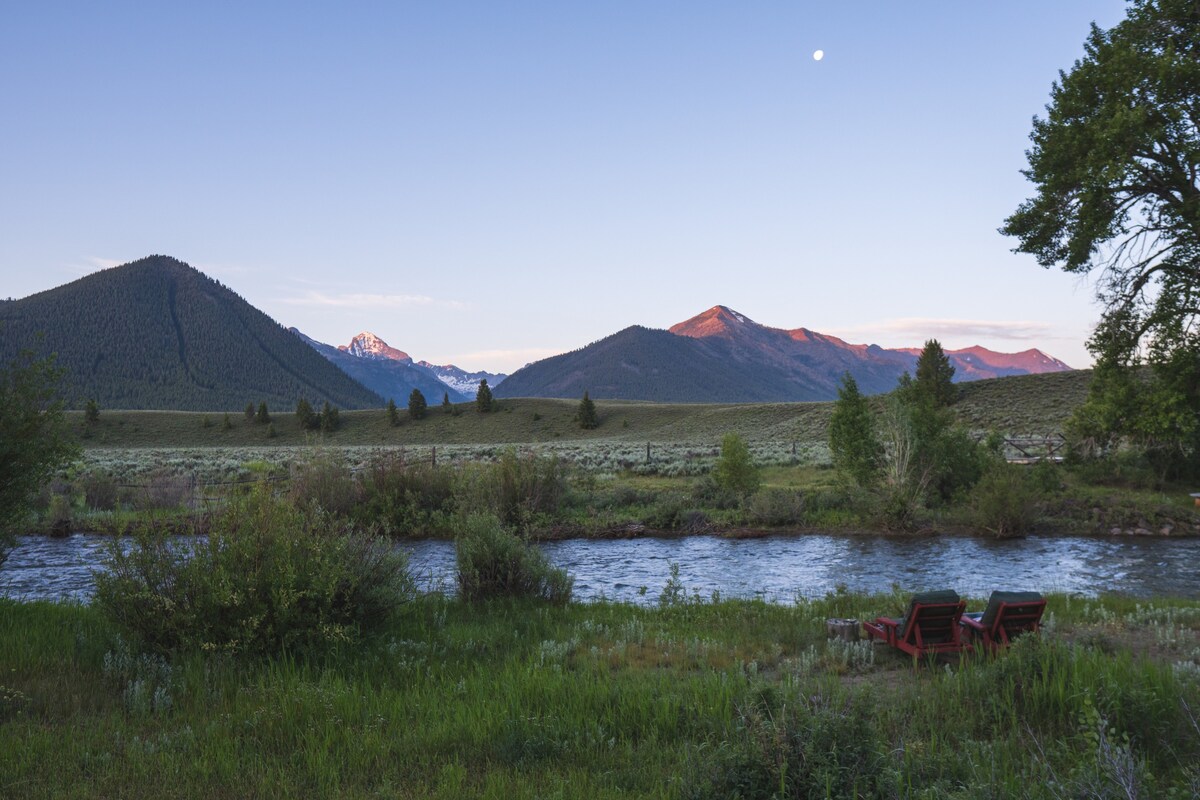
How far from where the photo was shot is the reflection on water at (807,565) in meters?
13.3

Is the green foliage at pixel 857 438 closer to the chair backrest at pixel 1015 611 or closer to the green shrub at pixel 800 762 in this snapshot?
the chair backrest at pixel 1015 611

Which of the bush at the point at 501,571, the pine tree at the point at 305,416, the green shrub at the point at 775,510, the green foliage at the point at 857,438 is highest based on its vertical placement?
the pine tree at the point at 305,416

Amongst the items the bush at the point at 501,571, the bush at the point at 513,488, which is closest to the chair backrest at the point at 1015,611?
the bush at the point at 501,571

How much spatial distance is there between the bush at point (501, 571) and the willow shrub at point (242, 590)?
262 centimetres

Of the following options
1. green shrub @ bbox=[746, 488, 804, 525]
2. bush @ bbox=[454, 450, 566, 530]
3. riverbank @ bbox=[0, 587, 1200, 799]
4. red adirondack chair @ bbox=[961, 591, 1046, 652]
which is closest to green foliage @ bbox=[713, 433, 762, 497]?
green shrub @ bbox=[746, 488, 804, 525]

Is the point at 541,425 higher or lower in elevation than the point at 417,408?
lower

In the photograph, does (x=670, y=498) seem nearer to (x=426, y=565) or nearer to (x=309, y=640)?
(x=426, y=565)

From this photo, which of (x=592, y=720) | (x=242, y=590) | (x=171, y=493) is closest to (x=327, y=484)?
(x=171, y=493)

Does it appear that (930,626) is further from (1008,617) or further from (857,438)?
(857,438)

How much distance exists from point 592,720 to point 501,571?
5760 mm

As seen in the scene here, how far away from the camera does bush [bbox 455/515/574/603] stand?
35.1 ft

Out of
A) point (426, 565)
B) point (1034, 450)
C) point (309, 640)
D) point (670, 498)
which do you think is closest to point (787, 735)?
point (309, 640)

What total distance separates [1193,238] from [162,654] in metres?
23.6

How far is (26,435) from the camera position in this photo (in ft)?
30.7
